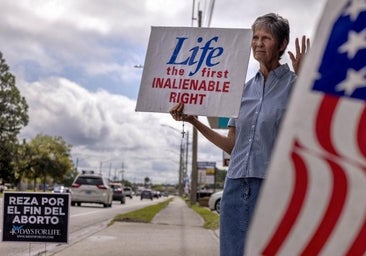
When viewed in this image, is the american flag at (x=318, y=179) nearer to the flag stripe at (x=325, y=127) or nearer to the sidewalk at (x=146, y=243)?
the flag stripe at (x=325, y=127)

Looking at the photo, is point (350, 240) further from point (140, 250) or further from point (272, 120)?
point (140, 250)

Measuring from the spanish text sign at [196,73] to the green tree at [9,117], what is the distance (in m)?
74.2

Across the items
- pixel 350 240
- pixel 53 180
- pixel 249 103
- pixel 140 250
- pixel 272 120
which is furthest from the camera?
pixel 53 180

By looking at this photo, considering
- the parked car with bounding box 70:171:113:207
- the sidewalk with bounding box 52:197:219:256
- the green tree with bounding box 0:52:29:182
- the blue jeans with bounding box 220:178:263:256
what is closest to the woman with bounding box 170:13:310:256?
the blue jeans with bounding box 220:178:263:256

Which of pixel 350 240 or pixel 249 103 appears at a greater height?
pixel 249 103

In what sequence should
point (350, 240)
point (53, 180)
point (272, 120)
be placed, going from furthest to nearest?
point (53, 180) < point (272, 120) < point (350, 240)

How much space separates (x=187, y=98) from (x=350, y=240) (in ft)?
6.21

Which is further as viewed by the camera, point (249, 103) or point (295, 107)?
point (249, 103)

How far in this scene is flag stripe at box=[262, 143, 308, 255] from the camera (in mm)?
1225

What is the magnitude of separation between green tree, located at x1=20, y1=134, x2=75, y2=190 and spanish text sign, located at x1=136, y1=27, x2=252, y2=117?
8377cm

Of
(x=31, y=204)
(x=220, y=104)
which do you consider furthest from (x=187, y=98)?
(x=31, y=204)

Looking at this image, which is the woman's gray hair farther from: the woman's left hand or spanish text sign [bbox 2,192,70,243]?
spanish text sign [bbox 2,192,70,243]

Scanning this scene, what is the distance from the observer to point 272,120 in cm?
285

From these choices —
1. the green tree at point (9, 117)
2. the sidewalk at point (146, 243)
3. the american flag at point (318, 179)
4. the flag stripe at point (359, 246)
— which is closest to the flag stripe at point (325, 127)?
the american flag at point (318, 179)
